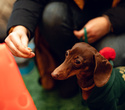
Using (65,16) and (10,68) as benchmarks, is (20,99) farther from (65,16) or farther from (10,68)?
(65,16)

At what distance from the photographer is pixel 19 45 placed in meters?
0.53

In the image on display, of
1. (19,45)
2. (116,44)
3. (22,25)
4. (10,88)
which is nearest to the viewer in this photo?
(10,88)

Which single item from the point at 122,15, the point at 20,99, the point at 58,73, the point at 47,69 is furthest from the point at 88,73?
the point at 47,69

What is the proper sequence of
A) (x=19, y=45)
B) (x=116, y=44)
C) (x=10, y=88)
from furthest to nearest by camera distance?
(x=116, y=44)
(x=19, y=45)
(x=10, y=88)

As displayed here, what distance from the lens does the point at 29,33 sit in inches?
Result: 26.3

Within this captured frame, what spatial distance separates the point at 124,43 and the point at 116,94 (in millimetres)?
255

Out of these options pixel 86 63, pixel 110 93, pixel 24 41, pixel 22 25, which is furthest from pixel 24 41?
pixel 110 93

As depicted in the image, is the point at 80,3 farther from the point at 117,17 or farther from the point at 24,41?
the point at 24,41

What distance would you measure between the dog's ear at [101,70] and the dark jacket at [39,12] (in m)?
0.26

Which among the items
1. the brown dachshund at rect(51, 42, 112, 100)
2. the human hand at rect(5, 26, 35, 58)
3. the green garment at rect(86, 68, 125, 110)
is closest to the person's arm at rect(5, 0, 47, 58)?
the human hand at rect(5, 26, 35, 58)

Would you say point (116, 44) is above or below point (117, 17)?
below

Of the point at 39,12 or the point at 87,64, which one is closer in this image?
the point at 87,64

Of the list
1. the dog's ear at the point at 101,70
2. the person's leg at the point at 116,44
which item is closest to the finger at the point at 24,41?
the dog's ear at the point at 101,70

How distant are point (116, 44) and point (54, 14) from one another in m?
0.33
